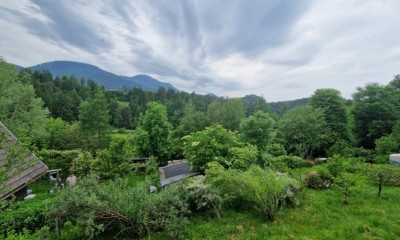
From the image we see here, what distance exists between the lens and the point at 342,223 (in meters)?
7.74

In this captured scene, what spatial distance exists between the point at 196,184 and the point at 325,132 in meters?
21.6

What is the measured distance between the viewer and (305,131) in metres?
24.6

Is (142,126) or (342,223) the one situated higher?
(142,126)

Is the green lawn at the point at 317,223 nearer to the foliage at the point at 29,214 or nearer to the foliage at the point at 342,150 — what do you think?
the foliage at the point at 29,214

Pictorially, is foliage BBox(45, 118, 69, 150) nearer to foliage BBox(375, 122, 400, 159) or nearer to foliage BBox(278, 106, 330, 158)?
foliage BBox(278, 106, 330, 158)

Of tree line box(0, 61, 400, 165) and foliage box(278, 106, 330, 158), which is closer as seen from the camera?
tree line box(0, 61, 400, 165)

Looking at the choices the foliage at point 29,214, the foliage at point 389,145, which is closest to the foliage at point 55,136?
the foliage at point 29,214

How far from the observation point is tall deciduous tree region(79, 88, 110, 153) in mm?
33816

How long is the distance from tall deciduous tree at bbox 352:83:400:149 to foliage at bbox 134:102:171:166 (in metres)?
22.5

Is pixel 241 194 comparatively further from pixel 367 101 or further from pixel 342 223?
pixel 367 101

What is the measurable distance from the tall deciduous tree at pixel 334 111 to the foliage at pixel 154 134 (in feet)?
59.9

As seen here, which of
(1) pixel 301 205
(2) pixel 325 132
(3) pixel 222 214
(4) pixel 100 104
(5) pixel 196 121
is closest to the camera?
(3) pixel 222 214

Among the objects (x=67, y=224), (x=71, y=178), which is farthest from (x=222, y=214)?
(x=71, y=178)

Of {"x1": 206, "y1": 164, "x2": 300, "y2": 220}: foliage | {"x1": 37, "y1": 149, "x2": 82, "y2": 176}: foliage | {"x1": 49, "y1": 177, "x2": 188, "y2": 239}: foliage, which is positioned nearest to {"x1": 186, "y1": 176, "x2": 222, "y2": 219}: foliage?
{"x1": 206, "y1": 164, "x2": 300, "y2": 220}: foliage
